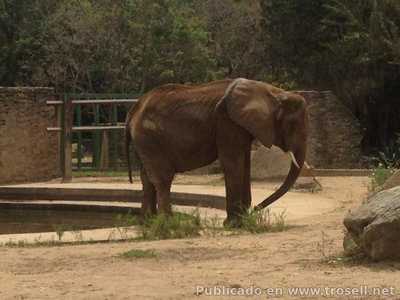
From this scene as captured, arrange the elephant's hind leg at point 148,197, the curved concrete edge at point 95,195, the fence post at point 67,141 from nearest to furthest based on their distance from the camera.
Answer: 1. the elephant's hind leg at point 148,197
2. the curved concrete edge at point 95,195
3. the fence post at point 67,141

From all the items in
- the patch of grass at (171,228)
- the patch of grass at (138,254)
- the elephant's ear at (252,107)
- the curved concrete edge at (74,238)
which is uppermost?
the elephant's ear at (252,107)

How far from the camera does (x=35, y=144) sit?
20.2 meters

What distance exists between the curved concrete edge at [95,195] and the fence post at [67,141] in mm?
1848

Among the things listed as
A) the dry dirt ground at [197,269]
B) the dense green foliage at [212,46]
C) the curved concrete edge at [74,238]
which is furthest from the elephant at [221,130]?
the dense green foliage at [212,46]

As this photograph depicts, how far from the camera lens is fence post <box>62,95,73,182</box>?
1858cm

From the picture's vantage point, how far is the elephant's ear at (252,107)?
1046 cm

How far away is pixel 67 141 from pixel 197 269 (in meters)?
11.7

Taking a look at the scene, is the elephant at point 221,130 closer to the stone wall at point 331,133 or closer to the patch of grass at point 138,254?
the patch of grass at point 138,254

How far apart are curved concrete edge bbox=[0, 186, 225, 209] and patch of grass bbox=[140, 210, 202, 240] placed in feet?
12.2

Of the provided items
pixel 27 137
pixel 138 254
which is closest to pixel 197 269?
pixel 138 254

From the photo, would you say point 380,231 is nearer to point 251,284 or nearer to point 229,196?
point 251,284

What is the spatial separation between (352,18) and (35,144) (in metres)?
8.81

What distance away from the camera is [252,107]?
10.5 metres

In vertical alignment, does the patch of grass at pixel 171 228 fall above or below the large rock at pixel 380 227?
below
